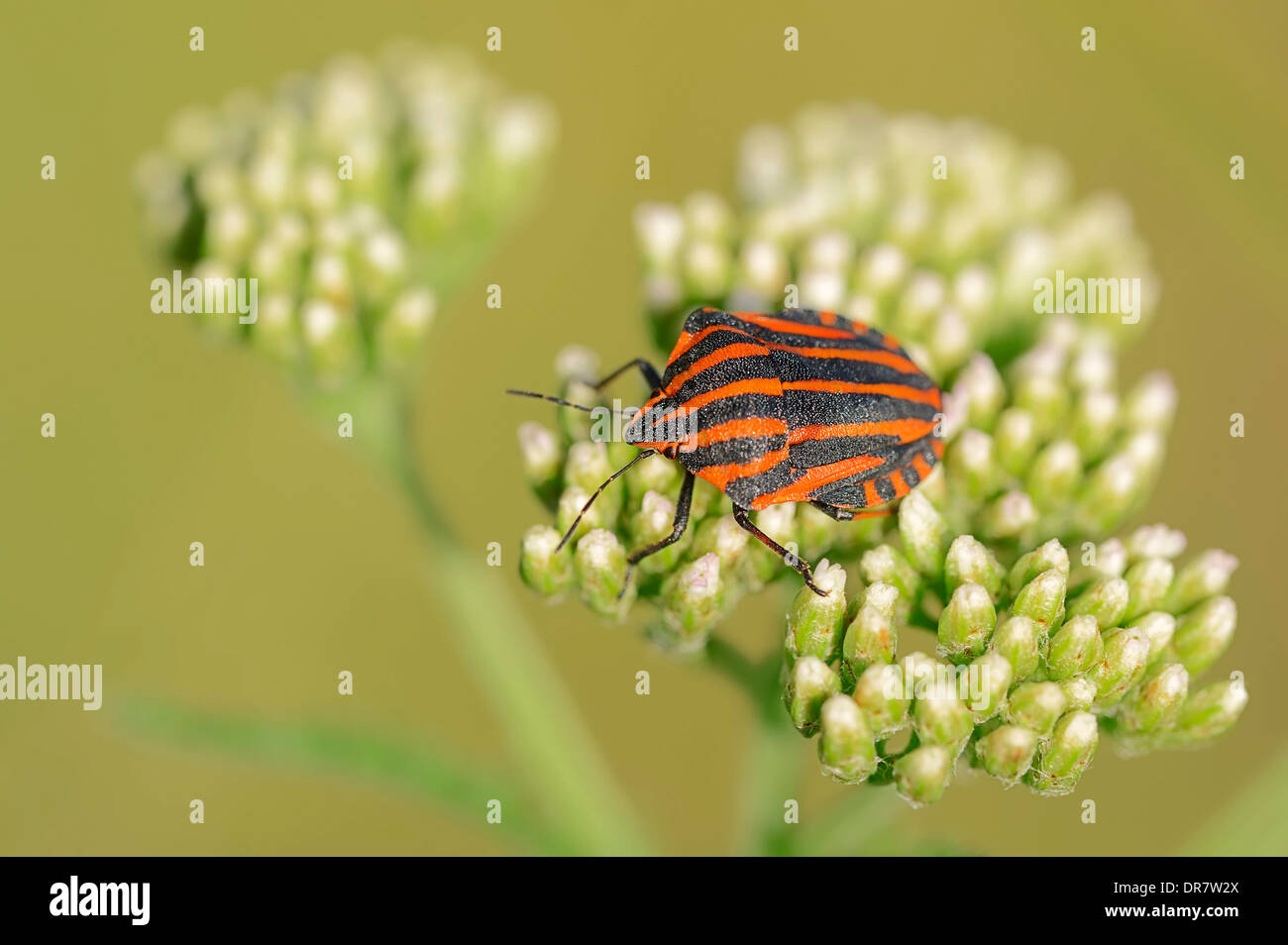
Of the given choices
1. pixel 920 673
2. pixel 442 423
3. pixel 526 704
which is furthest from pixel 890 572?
pixel 442 423

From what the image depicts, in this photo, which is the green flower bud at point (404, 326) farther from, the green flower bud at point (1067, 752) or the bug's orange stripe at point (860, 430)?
the green flower bud at point (1067, 752)

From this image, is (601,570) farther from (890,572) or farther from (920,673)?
(920,673)

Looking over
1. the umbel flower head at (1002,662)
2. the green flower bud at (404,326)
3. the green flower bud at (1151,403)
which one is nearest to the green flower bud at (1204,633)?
the umbel flower head at (1002,662)

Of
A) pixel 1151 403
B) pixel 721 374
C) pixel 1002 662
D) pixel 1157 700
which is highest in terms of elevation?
pixel 721 374

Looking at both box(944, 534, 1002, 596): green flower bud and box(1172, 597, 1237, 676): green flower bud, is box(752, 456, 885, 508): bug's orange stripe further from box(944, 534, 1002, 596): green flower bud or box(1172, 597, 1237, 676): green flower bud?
box(1172, 597, 1237, 676): green flower bud

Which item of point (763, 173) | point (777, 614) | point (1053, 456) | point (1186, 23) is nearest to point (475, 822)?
point (777, 614)
